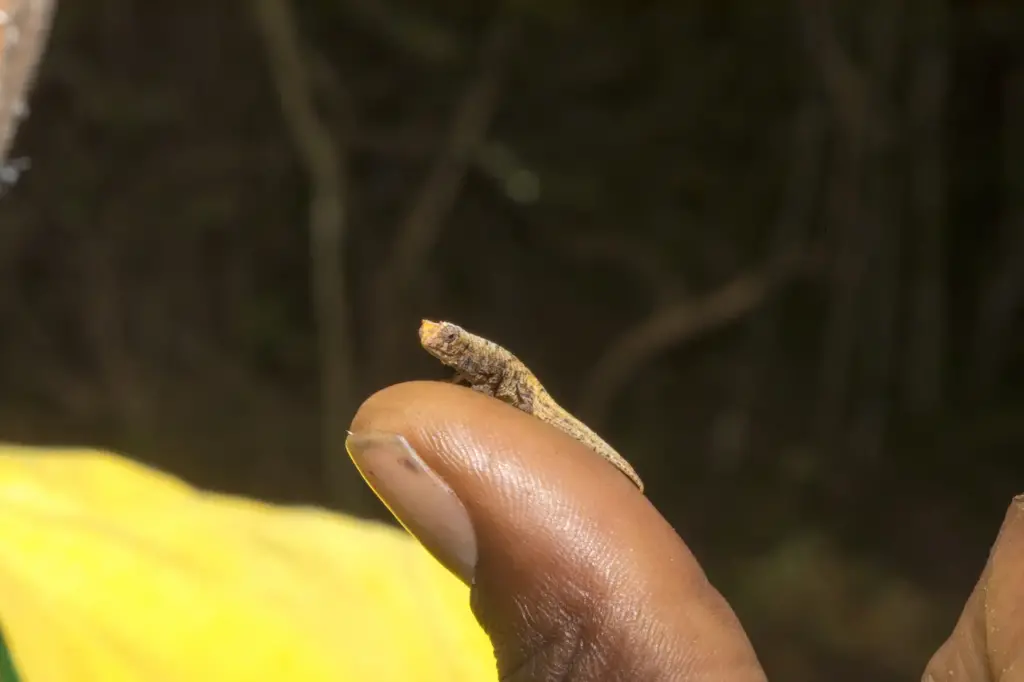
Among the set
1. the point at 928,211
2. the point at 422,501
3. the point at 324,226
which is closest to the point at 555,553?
the point at 422,501

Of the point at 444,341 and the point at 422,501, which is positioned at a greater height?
the point at 444,341

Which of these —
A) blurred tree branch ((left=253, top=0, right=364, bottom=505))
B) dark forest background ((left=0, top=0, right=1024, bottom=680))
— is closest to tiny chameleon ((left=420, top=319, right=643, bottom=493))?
dark forest background ((left=0, top=0, right=1024, bottom=680))

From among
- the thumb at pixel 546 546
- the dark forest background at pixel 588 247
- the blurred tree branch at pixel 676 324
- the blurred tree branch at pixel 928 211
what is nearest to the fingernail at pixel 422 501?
the thumb at pixel 546 546

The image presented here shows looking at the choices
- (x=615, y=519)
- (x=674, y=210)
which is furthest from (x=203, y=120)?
(x=615, y=519)

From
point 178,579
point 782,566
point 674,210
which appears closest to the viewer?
point 178,579

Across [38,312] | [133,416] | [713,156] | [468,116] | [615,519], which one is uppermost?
[713,156]

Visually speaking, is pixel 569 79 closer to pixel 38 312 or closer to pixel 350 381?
pixel 350 381

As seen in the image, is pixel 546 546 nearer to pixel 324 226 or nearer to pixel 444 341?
pixel 444 341
